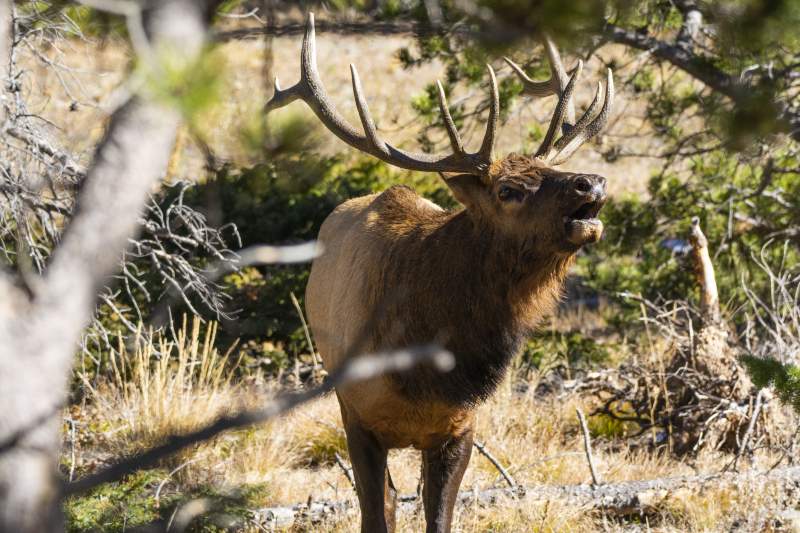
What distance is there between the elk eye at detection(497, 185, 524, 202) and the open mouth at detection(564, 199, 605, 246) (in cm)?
28

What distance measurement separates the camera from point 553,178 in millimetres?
3869

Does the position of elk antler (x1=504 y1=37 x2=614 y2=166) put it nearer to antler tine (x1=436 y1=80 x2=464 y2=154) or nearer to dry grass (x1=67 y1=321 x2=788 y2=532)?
antler tine (x1=436 y1=80 x2=464 y2=154)

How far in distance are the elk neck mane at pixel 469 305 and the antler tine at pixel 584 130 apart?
28.3 inches

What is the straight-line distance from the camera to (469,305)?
4074mm

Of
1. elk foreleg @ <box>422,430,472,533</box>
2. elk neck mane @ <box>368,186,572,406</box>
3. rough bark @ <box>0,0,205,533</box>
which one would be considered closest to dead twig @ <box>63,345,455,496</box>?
rough bark @ <box>0,0,205,533</box>

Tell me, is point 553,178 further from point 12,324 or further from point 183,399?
point 183,399

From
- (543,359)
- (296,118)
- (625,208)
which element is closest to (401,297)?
(296,118)

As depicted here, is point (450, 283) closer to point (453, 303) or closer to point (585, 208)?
point (453, 303)

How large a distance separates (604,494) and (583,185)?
208 centimetres

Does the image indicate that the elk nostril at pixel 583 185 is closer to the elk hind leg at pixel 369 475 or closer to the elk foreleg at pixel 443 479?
the elk foreleg at pixel 443 479

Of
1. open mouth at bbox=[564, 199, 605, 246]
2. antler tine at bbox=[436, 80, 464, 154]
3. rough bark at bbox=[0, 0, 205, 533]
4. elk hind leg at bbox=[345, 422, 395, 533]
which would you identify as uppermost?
antler tine at bbox=[436, 80, 464, 154]

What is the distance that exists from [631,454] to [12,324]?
5013mm

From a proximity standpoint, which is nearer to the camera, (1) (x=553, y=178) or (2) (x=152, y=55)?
(2) (x=152, y=55)

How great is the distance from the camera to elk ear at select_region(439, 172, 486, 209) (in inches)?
165
